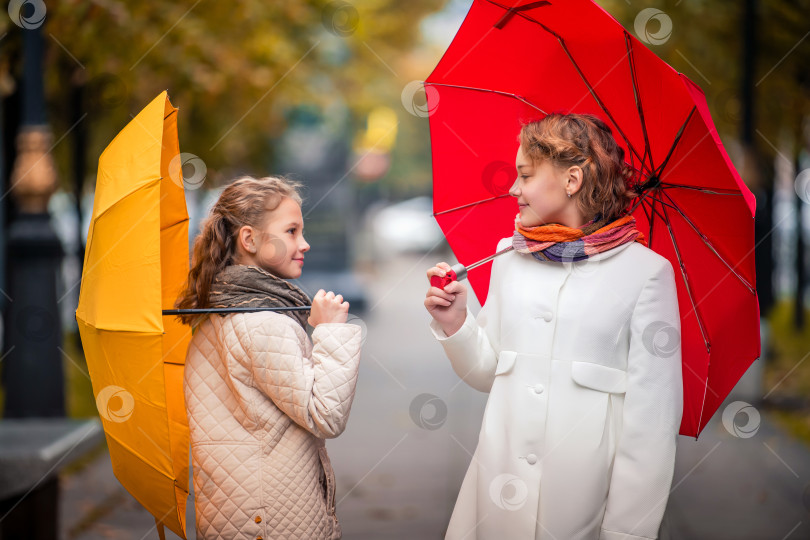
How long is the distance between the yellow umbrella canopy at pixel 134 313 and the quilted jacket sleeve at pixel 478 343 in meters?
0.88

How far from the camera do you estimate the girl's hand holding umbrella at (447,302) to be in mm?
2828

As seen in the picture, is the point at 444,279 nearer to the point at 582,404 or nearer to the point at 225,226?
the point at 582,404

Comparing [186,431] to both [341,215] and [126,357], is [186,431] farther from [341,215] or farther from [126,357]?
[341,215]

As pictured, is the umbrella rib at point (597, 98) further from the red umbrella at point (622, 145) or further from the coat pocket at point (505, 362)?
the coat pocket at point (505, 362)

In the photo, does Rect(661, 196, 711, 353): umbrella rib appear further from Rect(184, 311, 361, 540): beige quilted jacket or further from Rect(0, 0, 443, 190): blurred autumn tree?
Rect(0, 0, 443, 190): blurred autumn tree

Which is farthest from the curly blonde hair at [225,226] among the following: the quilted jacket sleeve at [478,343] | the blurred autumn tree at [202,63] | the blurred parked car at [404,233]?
the blurred parked car at [404,233]

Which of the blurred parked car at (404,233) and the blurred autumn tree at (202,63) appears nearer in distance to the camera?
the blurred autumn tree at (202,63)

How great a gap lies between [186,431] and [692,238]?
1803 millimetres

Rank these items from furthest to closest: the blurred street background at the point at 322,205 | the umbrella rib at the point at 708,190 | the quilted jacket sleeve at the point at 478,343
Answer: the blurred street background at the point at 322,205
the quilted jacket sleeve at the point at 478,343
the umbrella rib at the point at 708,190

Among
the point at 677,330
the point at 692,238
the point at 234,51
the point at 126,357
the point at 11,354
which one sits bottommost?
the point at 11,354

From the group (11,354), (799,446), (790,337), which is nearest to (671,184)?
(11,354)

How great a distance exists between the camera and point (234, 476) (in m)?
2.86

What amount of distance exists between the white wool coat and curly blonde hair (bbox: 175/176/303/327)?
72cm

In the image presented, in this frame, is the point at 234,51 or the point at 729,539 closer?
the point at 729,539
